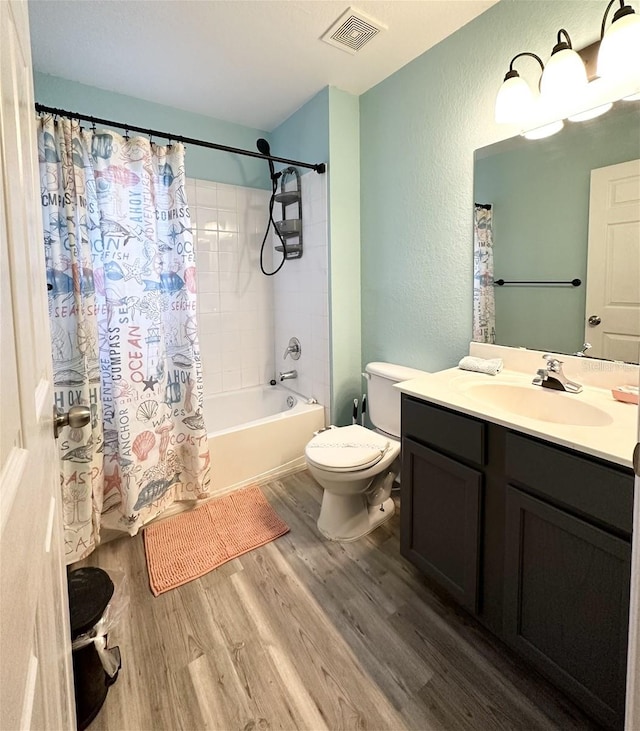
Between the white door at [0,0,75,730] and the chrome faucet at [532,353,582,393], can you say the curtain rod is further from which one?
the chrome faucet at [532,353,582,393]

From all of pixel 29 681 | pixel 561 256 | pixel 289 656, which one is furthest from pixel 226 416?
pixel 29 681

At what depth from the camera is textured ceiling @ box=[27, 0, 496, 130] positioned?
1.63 m

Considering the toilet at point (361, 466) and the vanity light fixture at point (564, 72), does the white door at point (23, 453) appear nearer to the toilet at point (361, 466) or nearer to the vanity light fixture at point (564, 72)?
the toilet at point (361, 466)

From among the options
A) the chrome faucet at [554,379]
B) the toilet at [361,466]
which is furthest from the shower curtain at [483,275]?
the toilet at [361,466]

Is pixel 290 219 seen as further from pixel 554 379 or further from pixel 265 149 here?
pixel 554 379

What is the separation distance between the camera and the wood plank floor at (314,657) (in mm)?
1122

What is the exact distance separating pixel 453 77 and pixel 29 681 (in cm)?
239

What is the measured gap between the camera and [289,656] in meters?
1.30

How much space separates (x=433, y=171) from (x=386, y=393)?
3.86ft

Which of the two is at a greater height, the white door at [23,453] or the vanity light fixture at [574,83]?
the vanity light fixture at [574,83]

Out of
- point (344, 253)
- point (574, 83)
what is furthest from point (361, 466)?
point (574, 83)

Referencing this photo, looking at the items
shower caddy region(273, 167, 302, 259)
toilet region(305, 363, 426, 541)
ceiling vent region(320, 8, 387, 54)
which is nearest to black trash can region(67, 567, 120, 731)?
toilet region(305, 363, 426, 541)

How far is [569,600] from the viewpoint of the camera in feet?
3.38

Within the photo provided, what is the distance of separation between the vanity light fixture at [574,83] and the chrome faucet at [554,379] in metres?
0.90
